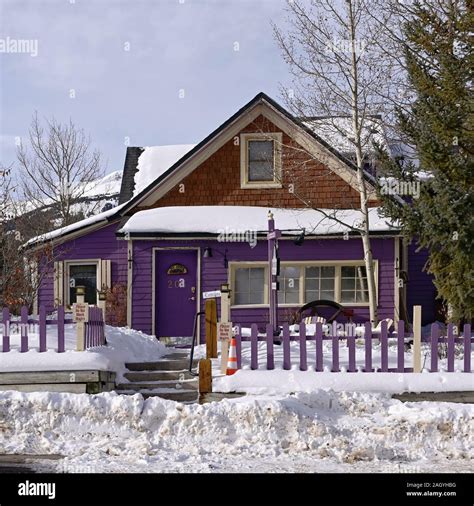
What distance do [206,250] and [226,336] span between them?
8100 mm

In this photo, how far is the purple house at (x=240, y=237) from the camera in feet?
60.6

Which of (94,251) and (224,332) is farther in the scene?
(94,251)

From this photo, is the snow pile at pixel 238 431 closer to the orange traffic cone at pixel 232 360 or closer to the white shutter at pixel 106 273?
the orange traffic cone at pixel 232 360

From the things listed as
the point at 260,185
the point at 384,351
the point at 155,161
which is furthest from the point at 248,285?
the point at 155,161

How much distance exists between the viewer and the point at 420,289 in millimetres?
20688

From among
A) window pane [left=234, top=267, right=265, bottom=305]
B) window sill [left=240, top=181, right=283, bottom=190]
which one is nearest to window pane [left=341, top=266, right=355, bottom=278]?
window pane [left=234, top=267, right=265, bottom=305]

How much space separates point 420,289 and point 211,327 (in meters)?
11.3

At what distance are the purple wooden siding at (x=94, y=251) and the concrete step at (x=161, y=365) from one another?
767cm

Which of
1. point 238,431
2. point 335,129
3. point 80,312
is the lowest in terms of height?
point 238,431

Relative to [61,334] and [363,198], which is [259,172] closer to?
[363,198]

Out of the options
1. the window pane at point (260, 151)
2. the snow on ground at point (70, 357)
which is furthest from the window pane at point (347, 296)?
the snow on ground at point (70, 357)

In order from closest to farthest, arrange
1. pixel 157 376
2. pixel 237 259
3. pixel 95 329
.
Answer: pixel 95 329
pixel 157 376
pixel 237 259
